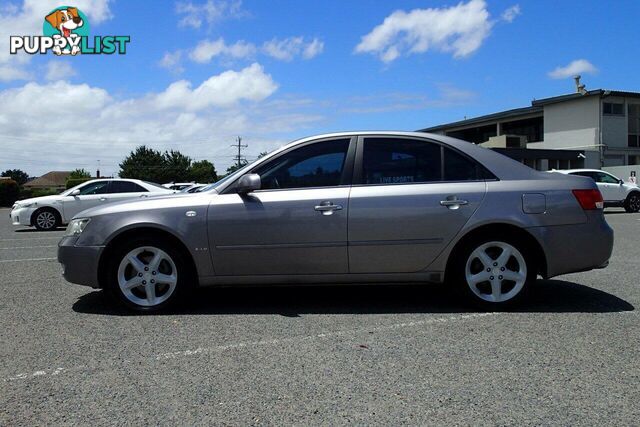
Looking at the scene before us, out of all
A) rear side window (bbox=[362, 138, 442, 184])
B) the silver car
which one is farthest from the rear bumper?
rear side window (bbox=[362, 138, 442, 184])

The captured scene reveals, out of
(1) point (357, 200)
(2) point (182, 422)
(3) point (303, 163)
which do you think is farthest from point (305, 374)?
(3) point (303, 163)

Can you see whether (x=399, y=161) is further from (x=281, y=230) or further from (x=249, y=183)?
(x=249, y=183)

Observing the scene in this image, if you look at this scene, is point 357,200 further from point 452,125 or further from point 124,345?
point 452,125

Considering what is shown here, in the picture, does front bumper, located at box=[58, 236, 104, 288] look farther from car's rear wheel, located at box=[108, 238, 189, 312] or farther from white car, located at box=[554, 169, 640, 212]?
white car, located at box=[554, 169, 640, 212]

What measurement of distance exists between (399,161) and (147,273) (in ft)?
8.39

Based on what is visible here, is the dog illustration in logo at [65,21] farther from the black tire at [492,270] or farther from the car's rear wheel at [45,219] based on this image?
the black tire at [492,270]

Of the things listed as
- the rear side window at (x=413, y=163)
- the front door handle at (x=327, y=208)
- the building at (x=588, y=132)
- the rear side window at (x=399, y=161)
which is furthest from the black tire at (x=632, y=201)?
the front door handle at (x=327, y=208)

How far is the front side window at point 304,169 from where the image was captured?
16.4 feet

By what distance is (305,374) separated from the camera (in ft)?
11.3

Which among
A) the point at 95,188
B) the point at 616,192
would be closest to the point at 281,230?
the point at 95,188

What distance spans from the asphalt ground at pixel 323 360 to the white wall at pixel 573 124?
107ft

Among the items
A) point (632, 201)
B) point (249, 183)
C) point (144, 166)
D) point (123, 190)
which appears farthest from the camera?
point (144, 166)

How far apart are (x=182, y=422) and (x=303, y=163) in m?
2.76

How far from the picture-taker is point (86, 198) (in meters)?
15.1
